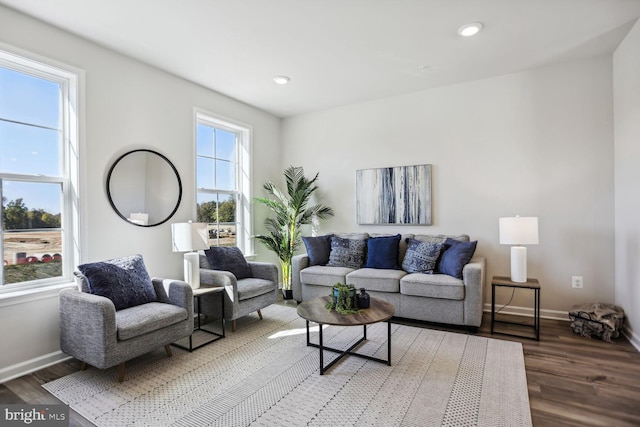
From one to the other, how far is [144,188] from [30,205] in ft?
2.96

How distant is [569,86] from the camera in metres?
3.42

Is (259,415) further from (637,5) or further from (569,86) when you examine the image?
(569,86)

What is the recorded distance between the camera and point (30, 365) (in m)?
2.45

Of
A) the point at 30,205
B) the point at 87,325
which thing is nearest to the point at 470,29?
the point at 87,325

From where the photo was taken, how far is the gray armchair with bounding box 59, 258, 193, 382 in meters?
2.18

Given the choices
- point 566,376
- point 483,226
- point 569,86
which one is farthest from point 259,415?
point 569,86

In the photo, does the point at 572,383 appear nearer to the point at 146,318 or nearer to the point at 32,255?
the point at 146,318

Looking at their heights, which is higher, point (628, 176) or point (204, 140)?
point (204, 140)

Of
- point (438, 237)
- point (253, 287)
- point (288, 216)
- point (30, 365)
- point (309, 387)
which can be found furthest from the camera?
point (288, 216)

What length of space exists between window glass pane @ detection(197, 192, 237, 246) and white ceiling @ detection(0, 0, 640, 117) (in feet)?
4.58

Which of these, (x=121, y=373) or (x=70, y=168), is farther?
(x=70, y=168)

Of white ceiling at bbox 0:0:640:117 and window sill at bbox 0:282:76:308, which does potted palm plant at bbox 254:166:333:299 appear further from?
window sill at bbox 0:282:76:308

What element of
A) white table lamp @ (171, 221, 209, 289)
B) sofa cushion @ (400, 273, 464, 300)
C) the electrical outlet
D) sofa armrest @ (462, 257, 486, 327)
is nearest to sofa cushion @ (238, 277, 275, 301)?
white table lamp @ (171, 221, 209, 289)

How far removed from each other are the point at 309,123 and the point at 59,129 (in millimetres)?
3152
